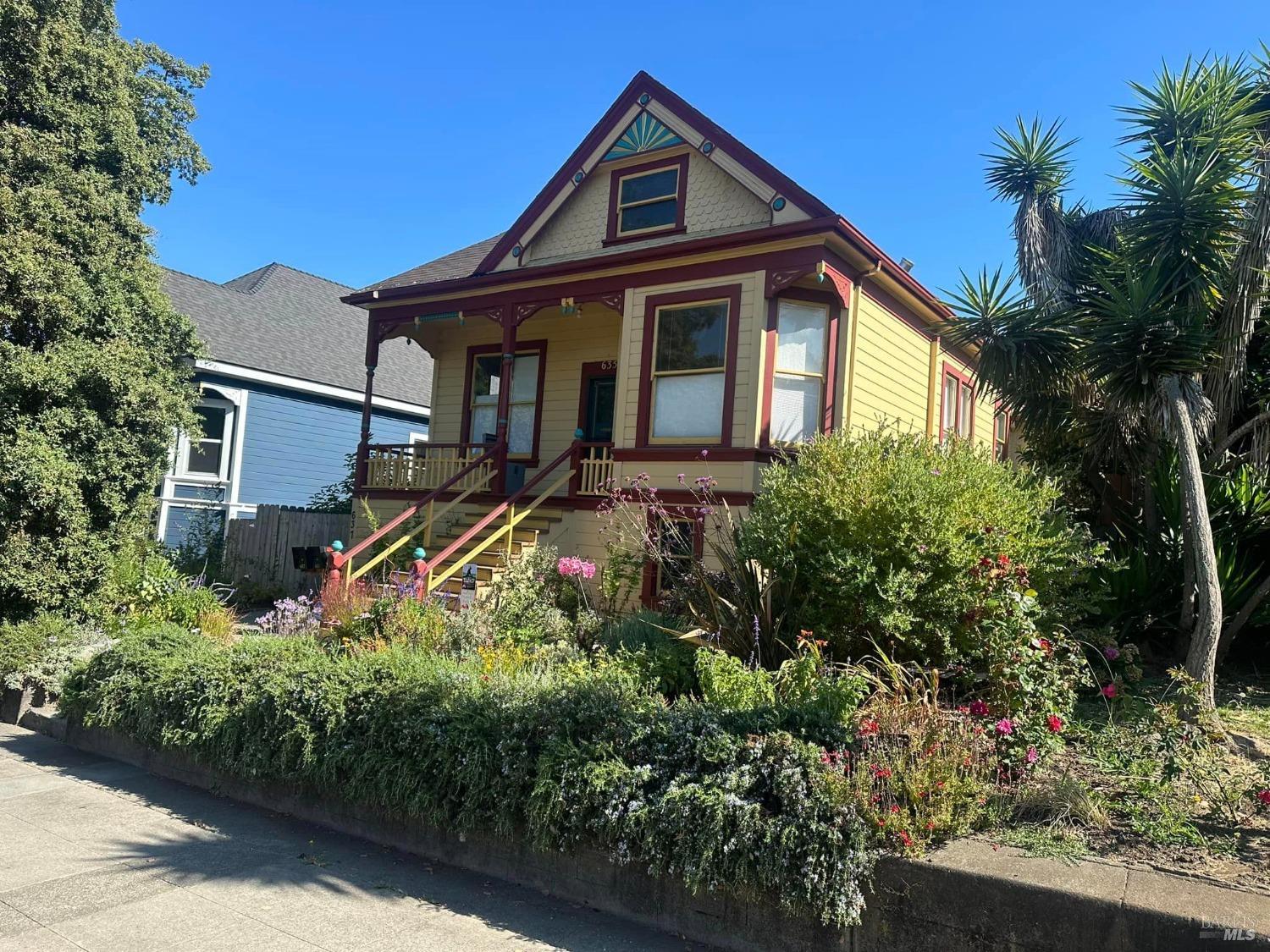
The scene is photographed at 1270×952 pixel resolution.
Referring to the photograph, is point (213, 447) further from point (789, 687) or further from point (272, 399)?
point (789, 687)

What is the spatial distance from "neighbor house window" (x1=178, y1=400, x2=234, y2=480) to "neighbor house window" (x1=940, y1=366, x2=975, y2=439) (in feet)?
48.6

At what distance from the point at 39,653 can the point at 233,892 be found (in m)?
5.45

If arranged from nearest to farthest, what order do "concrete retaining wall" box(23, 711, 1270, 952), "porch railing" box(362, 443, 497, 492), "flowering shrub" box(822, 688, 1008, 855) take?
"concrete retaining wall" box(23, 711, 1270, 952) → "flowering shrub" box(822, 688, 1008, 855) → "porch railing" box(362, 443, 497, 492)

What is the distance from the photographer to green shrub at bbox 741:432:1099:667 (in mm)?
6156

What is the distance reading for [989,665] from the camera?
19.0 feet

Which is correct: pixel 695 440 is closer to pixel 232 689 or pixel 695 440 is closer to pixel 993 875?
pixel 232 689

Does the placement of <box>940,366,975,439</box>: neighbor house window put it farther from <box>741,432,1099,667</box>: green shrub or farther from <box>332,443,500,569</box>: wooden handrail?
<box>741,432,1099,667</box>: green shrub

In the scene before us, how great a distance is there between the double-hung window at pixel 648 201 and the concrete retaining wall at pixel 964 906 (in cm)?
981

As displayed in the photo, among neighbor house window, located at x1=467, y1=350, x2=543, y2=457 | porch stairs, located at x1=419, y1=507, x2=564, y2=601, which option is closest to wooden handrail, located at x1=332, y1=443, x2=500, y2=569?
porch stairs, located at x1=419, y1=507, x2=564, y2=601

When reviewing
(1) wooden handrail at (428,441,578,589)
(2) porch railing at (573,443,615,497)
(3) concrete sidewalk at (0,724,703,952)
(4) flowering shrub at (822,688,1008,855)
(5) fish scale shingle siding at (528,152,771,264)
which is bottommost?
(3) concrete sidewalk at (0,724,703,952)

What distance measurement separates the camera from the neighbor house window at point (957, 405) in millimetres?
15961

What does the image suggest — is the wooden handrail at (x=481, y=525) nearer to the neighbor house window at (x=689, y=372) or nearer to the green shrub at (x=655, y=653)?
the neighbor house window at (x=689, y=372)

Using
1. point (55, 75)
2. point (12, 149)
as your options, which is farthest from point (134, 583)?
point (55, 75)

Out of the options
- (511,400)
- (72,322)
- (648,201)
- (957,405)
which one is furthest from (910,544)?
(957,405)
